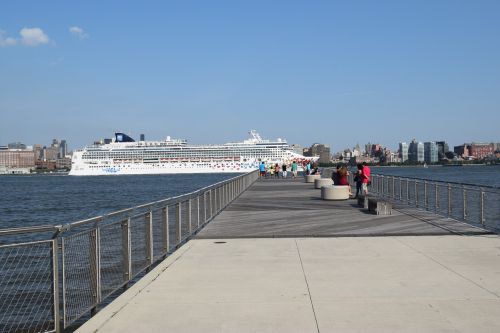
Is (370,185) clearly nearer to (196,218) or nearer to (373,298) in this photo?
(196,218)

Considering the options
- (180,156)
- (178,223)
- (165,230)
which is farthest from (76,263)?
(180,156)

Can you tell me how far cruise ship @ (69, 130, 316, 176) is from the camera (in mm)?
131875

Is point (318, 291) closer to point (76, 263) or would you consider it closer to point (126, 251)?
point (126, 251)

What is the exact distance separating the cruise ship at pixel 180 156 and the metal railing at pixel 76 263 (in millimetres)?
118702

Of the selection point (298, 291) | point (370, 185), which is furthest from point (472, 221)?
point (370, 185)

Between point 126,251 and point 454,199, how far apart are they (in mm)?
9943

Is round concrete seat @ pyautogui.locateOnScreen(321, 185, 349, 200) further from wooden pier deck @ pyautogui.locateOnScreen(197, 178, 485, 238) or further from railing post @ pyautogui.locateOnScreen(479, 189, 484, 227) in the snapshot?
railing post @ pyautogui.locateOnScreen(479, 189, 484, 227)

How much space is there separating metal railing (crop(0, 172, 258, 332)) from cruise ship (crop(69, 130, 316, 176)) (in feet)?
389

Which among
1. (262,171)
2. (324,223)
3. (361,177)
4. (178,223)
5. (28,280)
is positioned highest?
(361,177)

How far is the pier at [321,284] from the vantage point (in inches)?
226

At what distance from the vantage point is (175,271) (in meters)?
8.56

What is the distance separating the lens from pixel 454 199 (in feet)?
50.5

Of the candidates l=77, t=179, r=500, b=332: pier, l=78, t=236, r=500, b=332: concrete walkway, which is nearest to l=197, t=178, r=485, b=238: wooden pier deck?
l=77, t=179, r=500, b=332: pier

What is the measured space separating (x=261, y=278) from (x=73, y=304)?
2.45m
